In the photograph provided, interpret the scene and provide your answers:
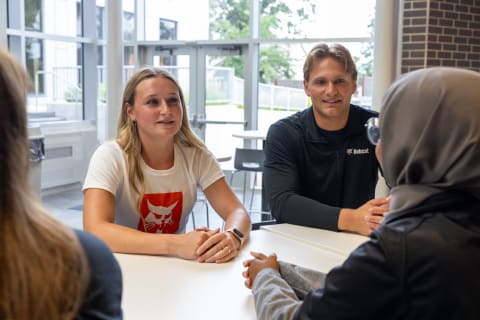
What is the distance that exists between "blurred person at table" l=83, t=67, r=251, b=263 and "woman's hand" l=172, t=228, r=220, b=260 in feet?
0.07

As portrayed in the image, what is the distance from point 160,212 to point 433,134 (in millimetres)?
1378

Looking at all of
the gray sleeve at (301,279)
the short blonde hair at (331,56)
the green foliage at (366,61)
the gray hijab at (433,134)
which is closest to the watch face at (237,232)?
the gray sleeve at (301,279)

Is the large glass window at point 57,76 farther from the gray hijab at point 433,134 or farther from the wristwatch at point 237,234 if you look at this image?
the gray hijab at point 433,134

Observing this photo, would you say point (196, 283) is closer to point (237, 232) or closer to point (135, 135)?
point (237, 232)

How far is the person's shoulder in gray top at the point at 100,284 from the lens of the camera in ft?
2.64

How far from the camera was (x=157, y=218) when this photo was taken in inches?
84.5

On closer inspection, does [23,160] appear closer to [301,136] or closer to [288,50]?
[301,136]

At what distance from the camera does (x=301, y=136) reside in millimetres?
2305

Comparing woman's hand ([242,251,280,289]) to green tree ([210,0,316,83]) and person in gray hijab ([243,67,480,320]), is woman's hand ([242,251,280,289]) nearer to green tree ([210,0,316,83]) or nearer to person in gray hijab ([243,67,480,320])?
person in gray hijab ([243,67,480,320])

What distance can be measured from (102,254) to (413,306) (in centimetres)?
51

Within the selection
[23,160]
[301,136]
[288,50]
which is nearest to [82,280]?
[23,160]

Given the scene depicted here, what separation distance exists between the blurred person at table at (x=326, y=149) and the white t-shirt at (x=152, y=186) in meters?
0.32

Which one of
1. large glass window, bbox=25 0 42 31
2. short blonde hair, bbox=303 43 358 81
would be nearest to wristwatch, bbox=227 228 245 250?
short blonde hair, bbox=303 43 358 81

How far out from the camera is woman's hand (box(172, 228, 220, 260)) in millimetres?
1771
